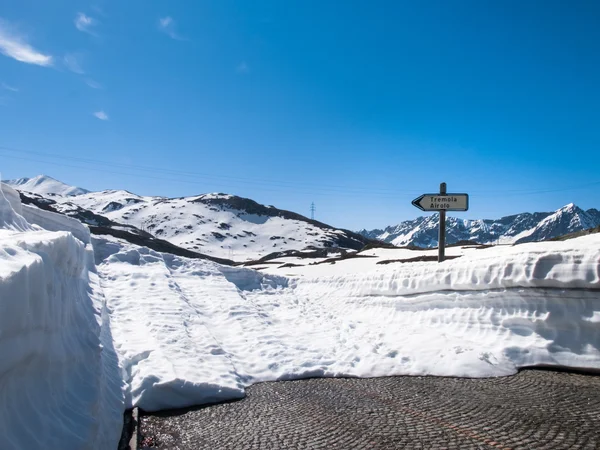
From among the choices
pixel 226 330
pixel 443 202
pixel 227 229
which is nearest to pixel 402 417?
pixel 226 330

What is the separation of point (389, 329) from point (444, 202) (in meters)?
4.81

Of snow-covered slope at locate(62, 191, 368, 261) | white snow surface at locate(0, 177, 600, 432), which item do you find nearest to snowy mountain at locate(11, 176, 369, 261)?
snow-covered slope at locate(62, 191, 368, 261)

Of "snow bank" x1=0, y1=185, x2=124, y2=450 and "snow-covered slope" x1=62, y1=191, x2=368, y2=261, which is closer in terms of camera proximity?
"snow bank" x1=0, y1=185, x2=124, y2=450

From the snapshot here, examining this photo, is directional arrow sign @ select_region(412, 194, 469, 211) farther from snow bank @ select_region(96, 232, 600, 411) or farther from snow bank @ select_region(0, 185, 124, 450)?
snow bank @ select_region(0, 185, 124, 450)

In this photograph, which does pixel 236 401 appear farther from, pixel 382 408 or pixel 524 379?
pixel 524 379

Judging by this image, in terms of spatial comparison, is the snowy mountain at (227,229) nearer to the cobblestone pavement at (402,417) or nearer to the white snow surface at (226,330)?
the white snow surface at (226,330)

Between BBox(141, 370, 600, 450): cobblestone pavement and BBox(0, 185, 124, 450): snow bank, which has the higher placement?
BBox(0, 185, 124, 450): snow bank

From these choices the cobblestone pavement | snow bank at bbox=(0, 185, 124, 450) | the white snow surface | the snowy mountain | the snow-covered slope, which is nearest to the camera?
snow bank at bbox=(0, 185, 124, 450)

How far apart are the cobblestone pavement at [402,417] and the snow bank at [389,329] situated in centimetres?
57

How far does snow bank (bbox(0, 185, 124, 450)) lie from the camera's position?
3.10 meters

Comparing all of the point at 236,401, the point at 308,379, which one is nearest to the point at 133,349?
the point at 236,401

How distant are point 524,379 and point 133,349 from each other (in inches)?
279

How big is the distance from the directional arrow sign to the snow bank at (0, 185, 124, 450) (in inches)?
417

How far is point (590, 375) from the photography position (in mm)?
6961
